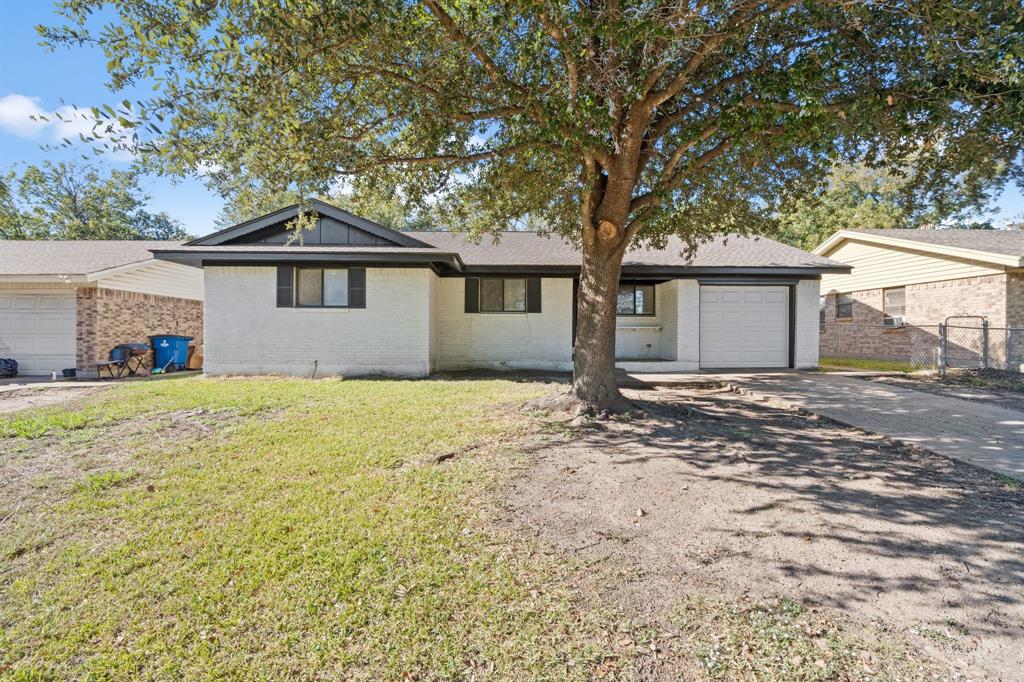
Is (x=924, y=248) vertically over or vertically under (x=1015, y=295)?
over

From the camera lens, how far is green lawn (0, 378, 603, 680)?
2152 mm

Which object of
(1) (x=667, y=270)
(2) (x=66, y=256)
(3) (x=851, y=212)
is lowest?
(1) (x=667, y=270)

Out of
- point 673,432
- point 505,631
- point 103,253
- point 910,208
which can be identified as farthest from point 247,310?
point 910,208

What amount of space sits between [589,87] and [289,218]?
845 cm

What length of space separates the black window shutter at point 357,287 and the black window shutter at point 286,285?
4.51 feet

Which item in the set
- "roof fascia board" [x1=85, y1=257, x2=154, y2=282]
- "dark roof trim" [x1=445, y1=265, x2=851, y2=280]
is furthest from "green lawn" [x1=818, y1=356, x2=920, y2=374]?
"roof fascia board" [x1=85, y1=257, x2=154, y2=282]

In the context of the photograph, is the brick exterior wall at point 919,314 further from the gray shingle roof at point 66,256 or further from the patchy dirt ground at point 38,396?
the gray shingle roof at point 66,256

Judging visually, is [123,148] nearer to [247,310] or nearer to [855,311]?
[247,310]

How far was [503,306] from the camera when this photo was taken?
1296cm

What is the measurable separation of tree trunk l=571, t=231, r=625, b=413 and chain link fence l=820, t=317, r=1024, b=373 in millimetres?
9785

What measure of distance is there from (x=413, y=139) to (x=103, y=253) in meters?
13.9

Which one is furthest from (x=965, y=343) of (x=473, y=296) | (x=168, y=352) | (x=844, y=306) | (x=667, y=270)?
(x=168, y=352)

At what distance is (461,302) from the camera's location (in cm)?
1300

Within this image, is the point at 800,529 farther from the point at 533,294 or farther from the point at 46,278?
the point at 46,278
